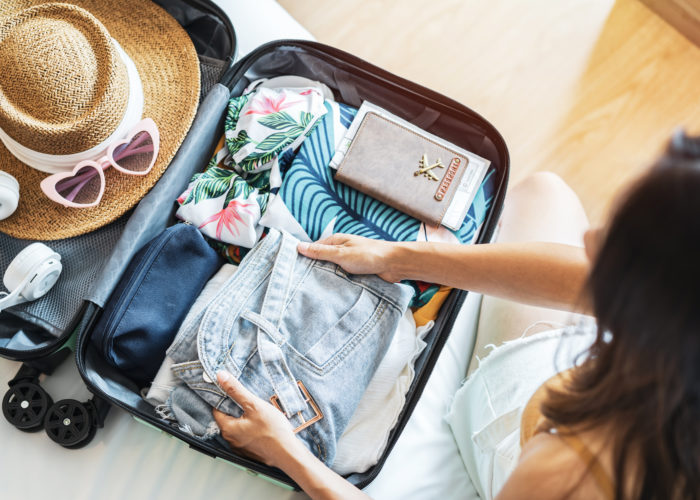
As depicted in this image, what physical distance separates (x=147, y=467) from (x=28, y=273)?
1.07 ft

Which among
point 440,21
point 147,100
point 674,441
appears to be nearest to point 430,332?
point 674,441

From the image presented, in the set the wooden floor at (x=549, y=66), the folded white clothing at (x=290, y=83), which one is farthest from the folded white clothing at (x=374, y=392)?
the wooden floor at (x=549, y=66)

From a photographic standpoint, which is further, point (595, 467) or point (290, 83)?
point (290, 83)

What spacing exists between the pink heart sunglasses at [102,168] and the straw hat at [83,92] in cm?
1

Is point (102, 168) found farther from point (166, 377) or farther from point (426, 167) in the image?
point (426, 167)

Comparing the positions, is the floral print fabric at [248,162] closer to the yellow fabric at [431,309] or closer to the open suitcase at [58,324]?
the open suitcase at [58,324]

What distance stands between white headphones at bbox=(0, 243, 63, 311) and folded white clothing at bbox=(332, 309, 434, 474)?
0.46m

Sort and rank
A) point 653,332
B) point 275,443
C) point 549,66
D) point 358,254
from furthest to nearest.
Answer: point 549,66, point 358,254, point 275,443, point 653,332

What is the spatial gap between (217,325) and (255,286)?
0.08m

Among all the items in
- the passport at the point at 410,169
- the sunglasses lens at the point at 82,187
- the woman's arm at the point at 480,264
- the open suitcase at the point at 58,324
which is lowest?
the open suitcase at the point at 58,324

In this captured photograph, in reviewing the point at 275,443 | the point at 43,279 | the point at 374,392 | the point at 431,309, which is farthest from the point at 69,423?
the point at 431,309

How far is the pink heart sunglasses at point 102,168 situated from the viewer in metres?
0.77

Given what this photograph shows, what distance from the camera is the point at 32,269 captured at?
0.71 meters

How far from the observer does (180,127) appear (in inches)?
33.5
